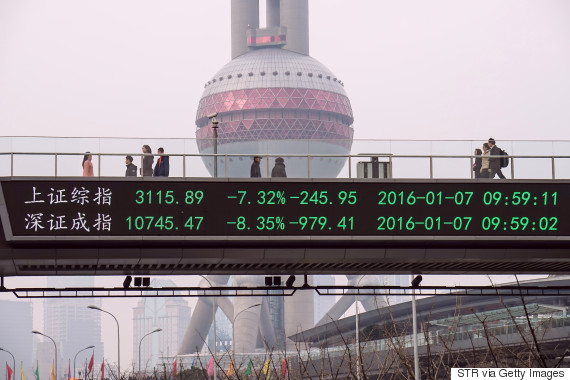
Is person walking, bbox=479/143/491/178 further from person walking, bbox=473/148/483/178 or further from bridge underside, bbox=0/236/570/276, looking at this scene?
bridge underside, bbox=0/236/570/276

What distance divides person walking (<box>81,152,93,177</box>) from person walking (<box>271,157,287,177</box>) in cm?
527

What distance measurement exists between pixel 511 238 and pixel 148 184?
1050 cm

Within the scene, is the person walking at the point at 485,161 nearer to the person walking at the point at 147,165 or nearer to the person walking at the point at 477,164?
the person walking at the point at 477,164

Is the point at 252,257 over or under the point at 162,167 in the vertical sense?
under

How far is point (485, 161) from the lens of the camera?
34781 millimetres

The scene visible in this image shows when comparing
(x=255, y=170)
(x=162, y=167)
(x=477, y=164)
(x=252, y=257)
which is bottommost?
(x=252, y=257)

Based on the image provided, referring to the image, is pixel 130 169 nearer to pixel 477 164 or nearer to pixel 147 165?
pixel 147 165

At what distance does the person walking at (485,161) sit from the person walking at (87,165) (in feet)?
37.7

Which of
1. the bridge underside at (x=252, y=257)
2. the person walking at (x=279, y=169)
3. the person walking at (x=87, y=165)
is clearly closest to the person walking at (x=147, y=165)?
the person walking at (x=87, y=165)

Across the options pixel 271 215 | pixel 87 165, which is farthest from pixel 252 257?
pixel 87 165

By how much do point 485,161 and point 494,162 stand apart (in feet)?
1.06

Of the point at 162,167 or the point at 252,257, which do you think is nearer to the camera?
the point at 252,257

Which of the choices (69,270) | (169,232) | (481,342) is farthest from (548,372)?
(481,342)

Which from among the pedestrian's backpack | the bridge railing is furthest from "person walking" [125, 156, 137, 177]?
the pedestrian's backpack
